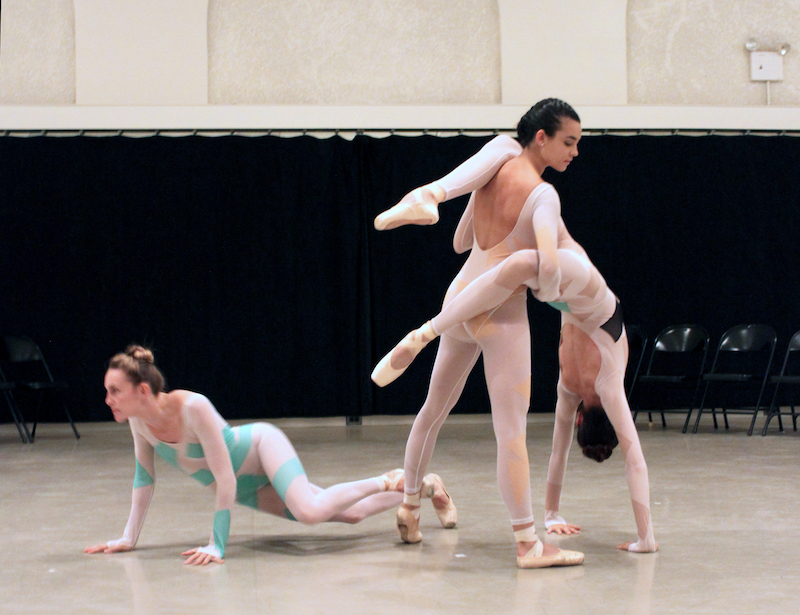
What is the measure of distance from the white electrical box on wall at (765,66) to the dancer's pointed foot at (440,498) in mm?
5639

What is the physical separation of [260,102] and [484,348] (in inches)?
189

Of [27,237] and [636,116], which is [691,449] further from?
[27,237]

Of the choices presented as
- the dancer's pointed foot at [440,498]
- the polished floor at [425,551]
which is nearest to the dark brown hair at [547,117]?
the dancer's pointed foot at [440,498]

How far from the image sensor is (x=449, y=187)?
266 cm

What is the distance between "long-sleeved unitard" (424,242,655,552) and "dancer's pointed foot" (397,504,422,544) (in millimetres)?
642

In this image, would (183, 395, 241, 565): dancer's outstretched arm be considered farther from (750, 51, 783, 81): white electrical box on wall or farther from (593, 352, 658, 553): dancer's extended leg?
(750, 51, 783, 81): white electrical box on wall

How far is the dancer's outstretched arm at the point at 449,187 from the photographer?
2516 millimetres

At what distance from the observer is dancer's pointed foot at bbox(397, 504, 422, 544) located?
2.99m

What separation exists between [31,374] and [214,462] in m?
4.65

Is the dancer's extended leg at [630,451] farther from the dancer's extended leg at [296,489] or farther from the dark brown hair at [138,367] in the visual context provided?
the dark brown hair at [138,367]

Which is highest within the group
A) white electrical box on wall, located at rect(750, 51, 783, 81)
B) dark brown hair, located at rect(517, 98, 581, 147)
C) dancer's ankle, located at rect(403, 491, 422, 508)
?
white electrical box on wall, located at rect(750, 51, 783, 81)

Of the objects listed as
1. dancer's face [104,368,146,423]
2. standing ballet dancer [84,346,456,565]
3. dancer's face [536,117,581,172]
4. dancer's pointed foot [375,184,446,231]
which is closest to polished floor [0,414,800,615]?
standing ballet dancer [84,346,456,565]

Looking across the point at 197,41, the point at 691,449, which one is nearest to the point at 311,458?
the point at 691,449

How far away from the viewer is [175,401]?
274 cm
